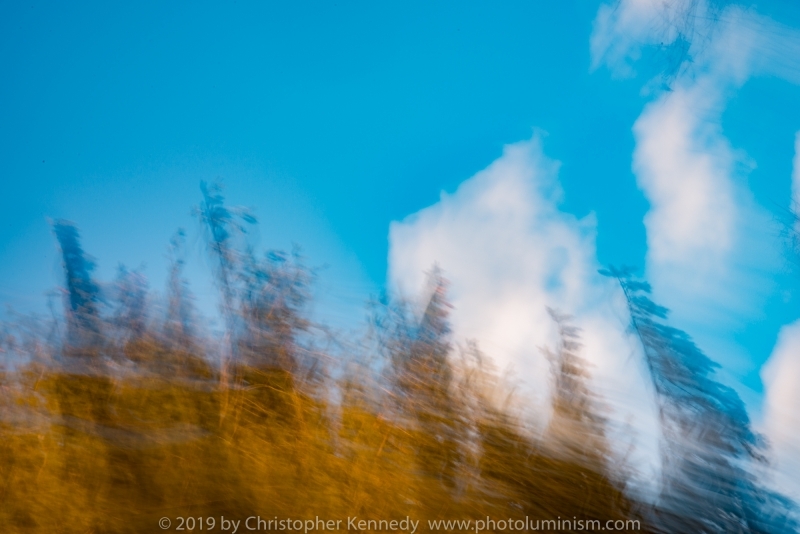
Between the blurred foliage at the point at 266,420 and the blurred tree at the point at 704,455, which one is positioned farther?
the blurred foliage at the point at 266,420

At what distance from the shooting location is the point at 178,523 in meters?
1.53

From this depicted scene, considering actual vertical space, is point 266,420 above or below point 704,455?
below

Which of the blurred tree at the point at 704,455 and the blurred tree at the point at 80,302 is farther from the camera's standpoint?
the blurred tree at the point at 80,302

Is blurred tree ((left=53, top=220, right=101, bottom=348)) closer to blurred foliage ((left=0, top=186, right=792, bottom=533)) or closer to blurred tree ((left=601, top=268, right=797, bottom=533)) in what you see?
blurred foliage ((left=0, top=186, right=792, bottom=533))

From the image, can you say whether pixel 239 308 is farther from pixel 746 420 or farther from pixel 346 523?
pixel 746 420

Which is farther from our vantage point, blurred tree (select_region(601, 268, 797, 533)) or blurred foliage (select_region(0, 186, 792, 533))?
blurred foliage (select_region(0, 186, 792, 533))

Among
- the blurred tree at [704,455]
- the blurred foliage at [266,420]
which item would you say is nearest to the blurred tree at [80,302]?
the blurred foliage at [266,420]

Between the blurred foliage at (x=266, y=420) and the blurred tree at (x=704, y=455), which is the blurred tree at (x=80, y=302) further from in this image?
the blurred tree at (x=704, y=455)

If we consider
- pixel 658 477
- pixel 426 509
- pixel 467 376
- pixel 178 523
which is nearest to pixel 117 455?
pixel 178 523

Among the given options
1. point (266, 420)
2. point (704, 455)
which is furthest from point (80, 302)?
point (704, 455)

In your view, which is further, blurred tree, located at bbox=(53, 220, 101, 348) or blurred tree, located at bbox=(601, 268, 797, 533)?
blurred tree, located at bbox=(53, 220, 101, 348)

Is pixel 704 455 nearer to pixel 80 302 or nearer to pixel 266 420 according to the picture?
pixel 266 420

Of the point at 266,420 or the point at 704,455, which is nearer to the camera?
the point at 704,455

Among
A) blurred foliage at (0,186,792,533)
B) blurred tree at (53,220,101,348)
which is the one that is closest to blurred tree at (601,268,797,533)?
Answer: blurred foliage at (0,186,792,533)
